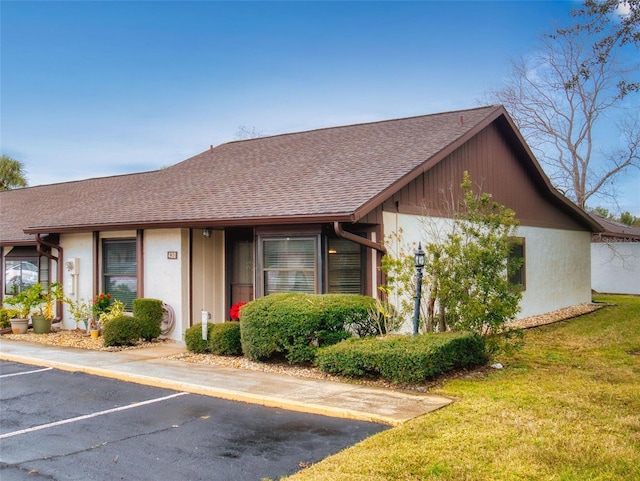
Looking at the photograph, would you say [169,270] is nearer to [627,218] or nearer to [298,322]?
[298,322]

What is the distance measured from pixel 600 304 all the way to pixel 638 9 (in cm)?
1380

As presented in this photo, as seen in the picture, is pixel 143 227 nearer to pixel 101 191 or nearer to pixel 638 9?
pixel 101 191

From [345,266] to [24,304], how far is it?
8754 mm

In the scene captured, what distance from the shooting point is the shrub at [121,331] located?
11.9 meters

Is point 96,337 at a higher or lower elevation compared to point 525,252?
lower

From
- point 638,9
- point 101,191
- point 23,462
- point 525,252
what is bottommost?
point 23,462

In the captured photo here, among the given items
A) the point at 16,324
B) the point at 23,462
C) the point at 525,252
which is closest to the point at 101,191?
the point at 16,324

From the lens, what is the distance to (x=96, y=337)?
13.4 metres

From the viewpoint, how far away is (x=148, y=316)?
40.5 ft

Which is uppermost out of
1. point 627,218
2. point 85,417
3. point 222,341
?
point 627,218

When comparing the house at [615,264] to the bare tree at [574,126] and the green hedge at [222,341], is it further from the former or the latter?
the green hedge at [222,341]

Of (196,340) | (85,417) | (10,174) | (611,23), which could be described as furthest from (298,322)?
(10,174)

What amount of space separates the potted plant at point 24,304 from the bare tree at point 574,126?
22.5 meters

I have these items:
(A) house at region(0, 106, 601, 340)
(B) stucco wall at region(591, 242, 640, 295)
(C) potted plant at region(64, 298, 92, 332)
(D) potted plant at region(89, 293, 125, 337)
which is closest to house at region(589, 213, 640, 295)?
(B) stucco wall at region(591, 242, 640, 295)
